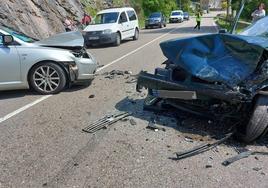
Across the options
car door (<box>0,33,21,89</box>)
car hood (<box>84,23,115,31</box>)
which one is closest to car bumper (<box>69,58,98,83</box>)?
car door (<box>0,33,21,89</box>)

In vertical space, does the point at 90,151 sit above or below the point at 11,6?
below

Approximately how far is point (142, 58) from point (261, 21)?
281 inches

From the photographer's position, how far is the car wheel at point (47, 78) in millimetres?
8234

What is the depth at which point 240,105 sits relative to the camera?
5242 mm

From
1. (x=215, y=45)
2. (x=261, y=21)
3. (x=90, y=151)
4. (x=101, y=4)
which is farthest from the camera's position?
(x=101, y=4)

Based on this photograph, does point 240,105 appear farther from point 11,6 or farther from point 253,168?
point 11,6

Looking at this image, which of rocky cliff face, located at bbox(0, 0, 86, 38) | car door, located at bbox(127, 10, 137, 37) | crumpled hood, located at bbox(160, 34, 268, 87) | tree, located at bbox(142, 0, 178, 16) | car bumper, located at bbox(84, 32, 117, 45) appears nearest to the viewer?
crumpled hood, located at bbox(160, 34, 268, 87)

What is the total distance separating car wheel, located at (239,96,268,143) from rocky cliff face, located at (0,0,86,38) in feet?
49.4

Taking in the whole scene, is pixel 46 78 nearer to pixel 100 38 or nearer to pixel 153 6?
pixel 100 38

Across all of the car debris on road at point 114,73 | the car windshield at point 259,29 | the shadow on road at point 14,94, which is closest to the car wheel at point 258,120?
the car windshield at point 259,29

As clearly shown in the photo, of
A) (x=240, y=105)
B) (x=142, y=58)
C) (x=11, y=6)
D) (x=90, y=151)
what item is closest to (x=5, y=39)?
(x=90, y=151)

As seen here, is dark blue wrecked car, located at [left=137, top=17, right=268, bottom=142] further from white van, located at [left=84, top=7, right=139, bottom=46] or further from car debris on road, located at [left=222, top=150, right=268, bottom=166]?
white van, located at [left=84, top=7, right=139, bottom=46]

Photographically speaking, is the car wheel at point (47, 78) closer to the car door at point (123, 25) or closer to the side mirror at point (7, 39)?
the side mirror at point (7, 39)

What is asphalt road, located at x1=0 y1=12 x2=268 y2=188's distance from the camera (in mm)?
4309
